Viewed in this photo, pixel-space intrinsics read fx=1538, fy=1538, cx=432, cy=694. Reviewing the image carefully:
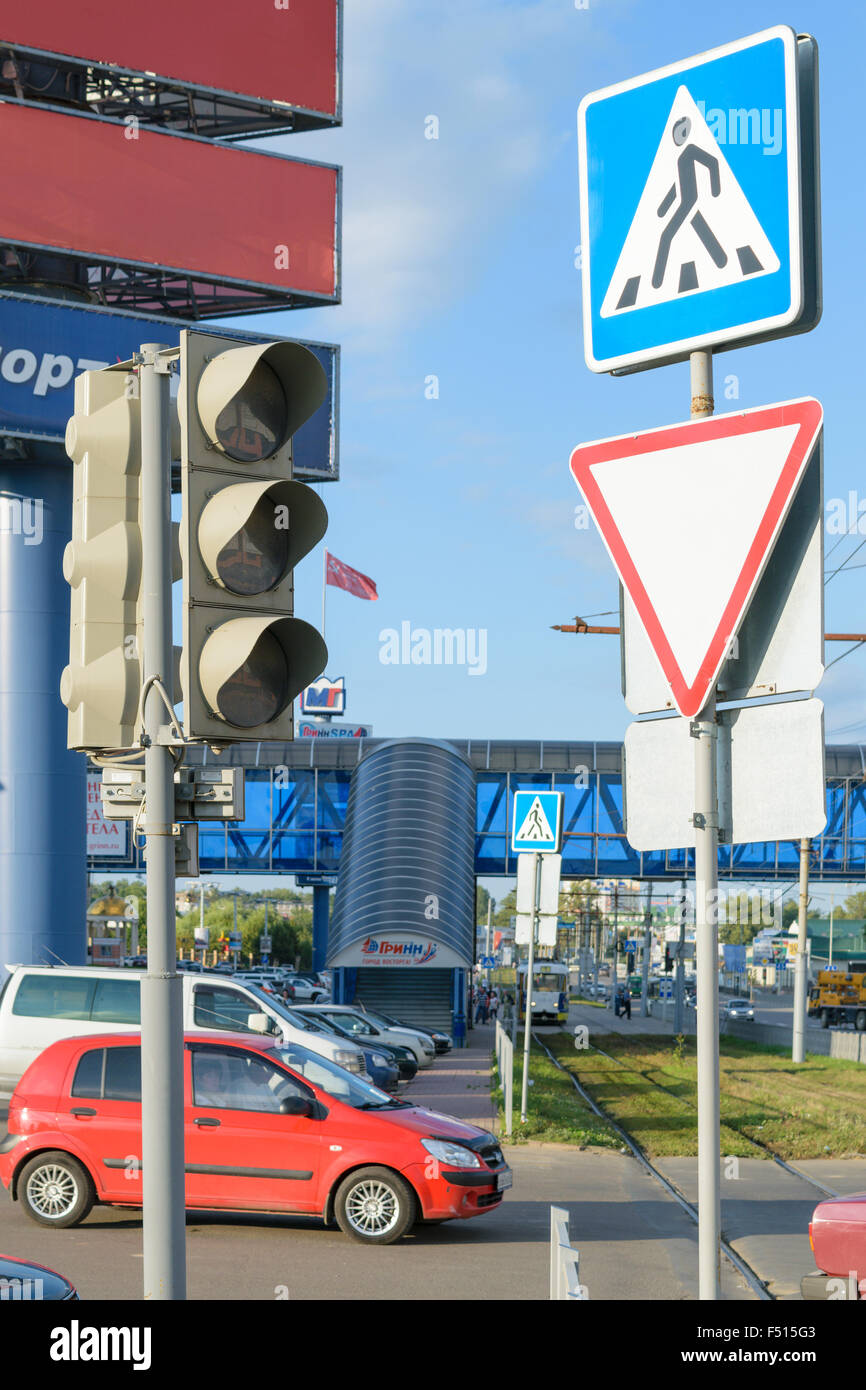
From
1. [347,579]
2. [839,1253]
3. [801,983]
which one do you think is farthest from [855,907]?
→ [839,1253]

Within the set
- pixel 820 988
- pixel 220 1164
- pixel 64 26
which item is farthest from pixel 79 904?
pixel 820 988

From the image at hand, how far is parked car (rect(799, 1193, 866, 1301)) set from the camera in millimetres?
8344

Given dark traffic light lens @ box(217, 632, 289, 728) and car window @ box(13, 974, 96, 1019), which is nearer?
dark traffic light lens @ box(217, 632, 289, 728)

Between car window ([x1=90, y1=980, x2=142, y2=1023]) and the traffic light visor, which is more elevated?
the traffic light visor

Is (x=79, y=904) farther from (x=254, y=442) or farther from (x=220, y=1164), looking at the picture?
(x=254, y=442)

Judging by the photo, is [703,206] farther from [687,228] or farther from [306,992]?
[306,992]

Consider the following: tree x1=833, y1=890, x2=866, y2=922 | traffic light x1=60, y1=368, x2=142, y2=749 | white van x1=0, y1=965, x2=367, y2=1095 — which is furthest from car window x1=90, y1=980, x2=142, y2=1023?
tree x1=833, y1=890, x2=866, y2=922

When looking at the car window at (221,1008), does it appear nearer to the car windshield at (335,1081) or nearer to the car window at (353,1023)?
the car windshield at (335,1081)

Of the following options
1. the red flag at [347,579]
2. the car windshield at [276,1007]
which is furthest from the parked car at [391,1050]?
the red flag at [347,579]

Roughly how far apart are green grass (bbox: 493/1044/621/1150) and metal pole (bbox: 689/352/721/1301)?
625 inches

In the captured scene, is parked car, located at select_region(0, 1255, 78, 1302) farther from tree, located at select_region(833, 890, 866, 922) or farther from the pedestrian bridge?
tree, located at select_region(833, 890, 866, 922)

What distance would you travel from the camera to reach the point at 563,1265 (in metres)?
5.94

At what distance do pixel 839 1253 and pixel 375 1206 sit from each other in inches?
198

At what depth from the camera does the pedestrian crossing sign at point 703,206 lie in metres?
4.16
